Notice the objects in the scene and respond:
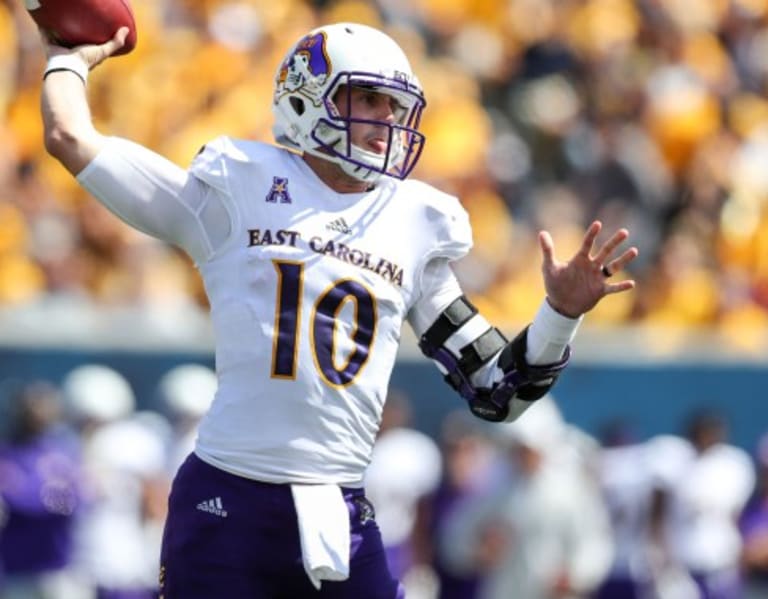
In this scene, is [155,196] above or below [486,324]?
above

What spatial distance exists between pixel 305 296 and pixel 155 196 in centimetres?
41

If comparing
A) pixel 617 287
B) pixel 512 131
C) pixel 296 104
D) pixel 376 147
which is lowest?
pixel 617 287

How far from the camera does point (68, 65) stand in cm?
479

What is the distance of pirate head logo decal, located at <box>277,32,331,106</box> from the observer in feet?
16.0

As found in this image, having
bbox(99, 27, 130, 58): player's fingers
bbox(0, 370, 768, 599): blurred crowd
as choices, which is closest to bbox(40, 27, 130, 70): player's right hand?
bbox(99, 27, 130, 58): player's fingers

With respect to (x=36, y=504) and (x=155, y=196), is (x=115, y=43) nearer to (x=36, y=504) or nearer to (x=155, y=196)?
(x=155, y=196)

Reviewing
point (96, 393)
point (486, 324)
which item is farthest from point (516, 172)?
point (486, 324)

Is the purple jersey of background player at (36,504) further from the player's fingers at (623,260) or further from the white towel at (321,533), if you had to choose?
the player's fingers at (623,260)

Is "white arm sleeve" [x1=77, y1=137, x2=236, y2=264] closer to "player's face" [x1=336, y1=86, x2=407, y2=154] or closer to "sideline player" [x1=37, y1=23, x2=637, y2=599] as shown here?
"sideline player" [x1=37, y1=23, x2=637, y2=599]

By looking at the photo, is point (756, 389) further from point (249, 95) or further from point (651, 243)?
point (249, 95)

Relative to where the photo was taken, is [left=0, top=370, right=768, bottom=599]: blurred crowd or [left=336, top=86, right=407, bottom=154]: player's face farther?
[left=0, top=370, right=768, bottom=599]: blurred crowd

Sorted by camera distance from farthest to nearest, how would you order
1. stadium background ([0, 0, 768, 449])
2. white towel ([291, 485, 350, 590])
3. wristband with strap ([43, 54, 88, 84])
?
stadium background ([0, 0, 768, 449]) → wristband with strap ([43, 54, 88, 84]) → white towel ([291, 485, 350, 590])

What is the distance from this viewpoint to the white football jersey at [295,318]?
4609 mm

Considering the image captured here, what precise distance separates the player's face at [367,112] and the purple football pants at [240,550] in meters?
0.86
